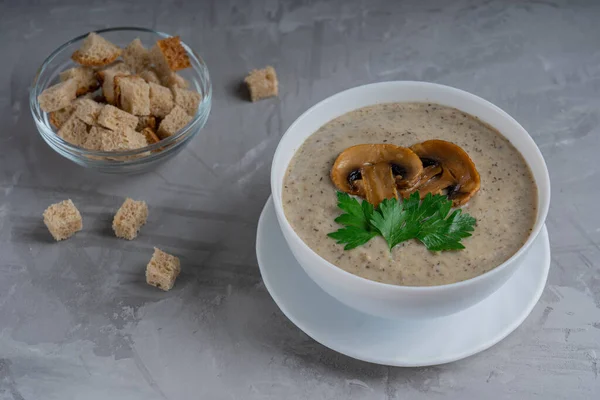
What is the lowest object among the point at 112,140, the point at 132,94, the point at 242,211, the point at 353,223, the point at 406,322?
the point at 242,211

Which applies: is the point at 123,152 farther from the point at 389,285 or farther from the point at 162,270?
the point at 389,285

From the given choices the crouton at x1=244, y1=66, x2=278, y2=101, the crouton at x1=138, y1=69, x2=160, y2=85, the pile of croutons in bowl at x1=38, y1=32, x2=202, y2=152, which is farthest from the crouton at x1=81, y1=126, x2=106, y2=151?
the crouton at x1=244, y1=66, x2=278, y2=101

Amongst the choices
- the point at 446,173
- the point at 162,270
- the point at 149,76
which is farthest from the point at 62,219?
the point at 446,173

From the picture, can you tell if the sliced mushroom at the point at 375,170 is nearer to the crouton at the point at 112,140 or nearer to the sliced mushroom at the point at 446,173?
the sliced mushroom at the point at 446,173

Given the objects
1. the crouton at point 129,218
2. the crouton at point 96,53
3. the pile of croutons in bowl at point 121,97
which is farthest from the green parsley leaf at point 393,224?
the crouton at point 96,53

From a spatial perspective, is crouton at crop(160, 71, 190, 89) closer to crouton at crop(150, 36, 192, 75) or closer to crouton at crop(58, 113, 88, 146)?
crouton at crop(150, 36, 192, 75)

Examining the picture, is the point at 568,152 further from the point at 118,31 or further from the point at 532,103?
the point at 118,31

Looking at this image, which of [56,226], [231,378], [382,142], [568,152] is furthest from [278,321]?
[568,152]
